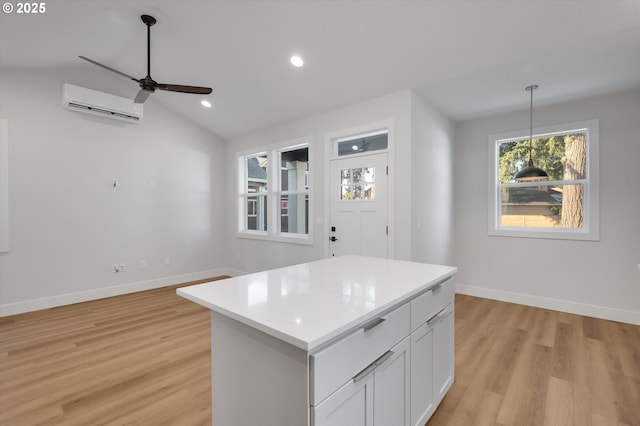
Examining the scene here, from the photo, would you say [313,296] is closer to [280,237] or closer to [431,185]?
[431,185]

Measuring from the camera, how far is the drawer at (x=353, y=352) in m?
0.98

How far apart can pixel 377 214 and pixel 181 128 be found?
394cm

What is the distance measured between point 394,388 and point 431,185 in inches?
119

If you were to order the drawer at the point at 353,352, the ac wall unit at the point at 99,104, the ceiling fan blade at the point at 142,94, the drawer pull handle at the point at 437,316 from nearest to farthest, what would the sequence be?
the drawer at the point at 353,352 < the drawer pull handle at the point at 437,316 < the ceiling fan blade at the point at 142,94 < the ac wall unit at the point at 99,104

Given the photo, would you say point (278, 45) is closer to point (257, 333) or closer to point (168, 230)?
point (257, 333)

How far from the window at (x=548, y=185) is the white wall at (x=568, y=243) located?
96mm

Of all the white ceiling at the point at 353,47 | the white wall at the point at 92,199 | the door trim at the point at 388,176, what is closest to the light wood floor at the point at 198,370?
the white wall at the point at 92,199

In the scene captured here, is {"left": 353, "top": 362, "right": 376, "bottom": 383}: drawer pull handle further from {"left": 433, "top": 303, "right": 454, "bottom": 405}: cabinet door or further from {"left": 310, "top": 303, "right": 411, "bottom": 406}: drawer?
{"left": 433, "top": 303, "right": 454, "bottom": 405}: cabinet door

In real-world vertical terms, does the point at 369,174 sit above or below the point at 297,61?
below

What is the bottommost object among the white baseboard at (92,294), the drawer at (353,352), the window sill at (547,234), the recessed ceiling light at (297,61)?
the white baseboard at (92,294)

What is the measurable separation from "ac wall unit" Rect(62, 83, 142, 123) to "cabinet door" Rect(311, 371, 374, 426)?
5.02 metres

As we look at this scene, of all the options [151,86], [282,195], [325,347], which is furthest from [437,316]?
[282,195]

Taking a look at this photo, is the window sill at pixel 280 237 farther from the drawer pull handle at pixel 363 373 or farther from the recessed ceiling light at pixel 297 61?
the drawer pull handle at pixel 363 373

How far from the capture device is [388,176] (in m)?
3.66
